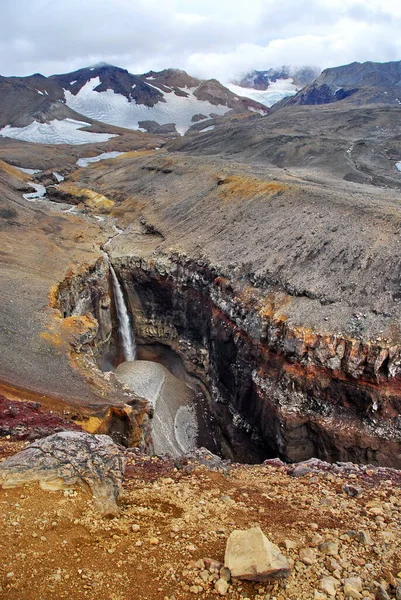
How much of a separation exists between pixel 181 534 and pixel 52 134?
416 feet

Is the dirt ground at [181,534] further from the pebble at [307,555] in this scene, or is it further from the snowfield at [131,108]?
the snowfield at [131,108]

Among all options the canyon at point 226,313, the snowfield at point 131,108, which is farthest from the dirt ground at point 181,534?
the snowfield at point 131,108

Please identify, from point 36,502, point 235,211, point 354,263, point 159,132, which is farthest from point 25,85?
point 36,502

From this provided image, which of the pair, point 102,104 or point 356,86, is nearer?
point 356,86

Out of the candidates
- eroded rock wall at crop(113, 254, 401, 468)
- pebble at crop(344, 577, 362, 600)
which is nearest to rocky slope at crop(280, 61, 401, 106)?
eroded rock wall at crop(113, 254, 401, 468)

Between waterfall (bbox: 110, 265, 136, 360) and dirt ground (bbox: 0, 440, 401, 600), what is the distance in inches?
769

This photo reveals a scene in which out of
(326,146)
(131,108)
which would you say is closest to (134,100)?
(131,108)

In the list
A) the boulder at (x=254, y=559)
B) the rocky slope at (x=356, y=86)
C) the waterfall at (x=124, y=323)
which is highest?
the rocky slope at (x=356, y=86)

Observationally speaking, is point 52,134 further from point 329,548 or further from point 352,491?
point 329,548

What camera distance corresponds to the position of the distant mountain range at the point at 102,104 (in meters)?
122

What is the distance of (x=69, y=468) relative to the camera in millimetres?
9352

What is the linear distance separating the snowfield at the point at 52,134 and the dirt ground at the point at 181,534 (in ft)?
383

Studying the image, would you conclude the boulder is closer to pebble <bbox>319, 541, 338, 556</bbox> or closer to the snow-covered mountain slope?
pebble <bbox>319, 541, 338, 556</bbox>

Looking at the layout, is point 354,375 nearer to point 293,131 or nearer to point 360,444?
point 360,444
